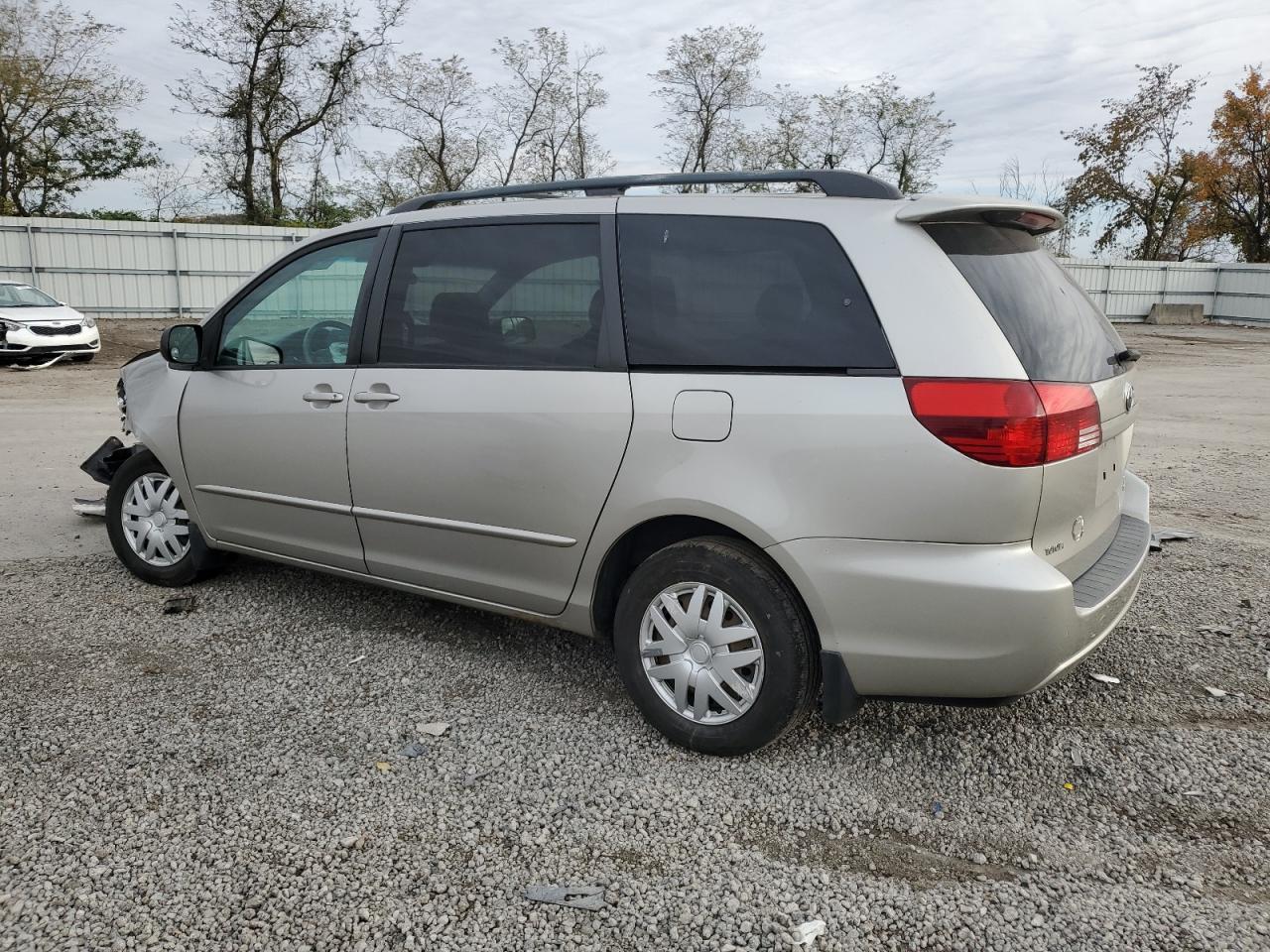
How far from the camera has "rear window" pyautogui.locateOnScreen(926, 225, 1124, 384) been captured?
280 centimetres

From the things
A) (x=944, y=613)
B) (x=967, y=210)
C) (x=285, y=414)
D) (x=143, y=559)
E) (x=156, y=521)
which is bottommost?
(x=143, y=559)

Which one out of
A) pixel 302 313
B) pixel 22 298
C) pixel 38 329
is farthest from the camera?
pixel 22 298

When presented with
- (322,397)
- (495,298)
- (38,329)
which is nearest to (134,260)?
(38,329)

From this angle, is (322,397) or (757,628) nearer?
(757,628)

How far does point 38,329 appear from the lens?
52.7 ft

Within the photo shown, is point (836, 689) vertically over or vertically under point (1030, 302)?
under

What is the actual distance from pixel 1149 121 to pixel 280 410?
39506mm

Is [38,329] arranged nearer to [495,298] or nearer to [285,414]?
[285,414]

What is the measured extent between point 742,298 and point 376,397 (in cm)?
151

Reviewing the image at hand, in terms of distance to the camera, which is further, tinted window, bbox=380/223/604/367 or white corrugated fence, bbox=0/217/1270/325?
white corrugated fence, bbox=0/217/1270/325

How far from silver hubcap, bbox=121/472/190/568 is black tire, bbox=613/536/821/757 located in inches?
103

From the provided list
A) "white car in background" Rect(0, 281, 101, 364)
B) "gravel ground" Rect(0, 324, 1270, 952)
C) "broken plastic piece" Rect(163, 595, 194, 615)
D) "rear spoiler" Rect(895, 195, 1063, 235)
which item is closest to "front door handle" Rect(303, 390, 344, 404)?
"gravel ground" Rect(0, 324, 1270, 952)

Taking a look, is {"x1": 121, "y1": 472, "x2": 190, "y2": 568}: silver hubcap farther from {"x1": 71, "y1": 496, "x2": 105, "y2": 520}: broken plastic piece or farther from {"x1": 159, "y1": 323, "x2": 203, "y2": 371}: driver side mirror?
{"x1": 71, "y1": 496, "x2": 105, "y2": 520}: broken plastic piece

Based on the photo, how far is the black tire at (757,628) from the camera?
291 cm
